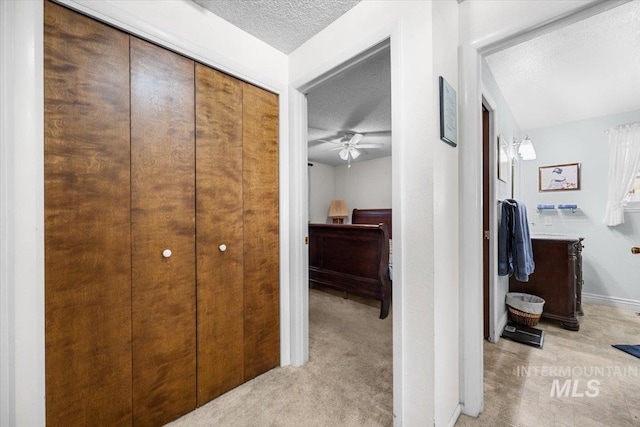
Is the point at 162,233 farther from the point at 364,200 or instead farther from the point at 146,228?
the point at 364,200

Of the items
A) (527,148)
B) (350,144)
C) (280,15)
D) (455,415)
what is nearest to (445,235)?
(455,415)

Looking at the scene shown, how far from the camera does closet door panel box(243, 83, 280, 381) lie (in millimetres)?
1658

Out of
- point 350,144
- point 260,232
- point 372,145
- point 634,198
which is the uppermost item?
point 372,145

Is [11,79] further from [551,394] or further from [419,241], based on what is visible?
[551,394]

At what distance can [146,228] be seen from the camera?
4.11 ft

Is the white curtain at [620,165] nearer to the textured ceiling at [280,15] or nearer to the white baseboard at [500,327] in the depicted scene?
the white baseboard at [500,327]

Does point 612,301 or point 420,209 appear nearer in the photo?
point 420,209

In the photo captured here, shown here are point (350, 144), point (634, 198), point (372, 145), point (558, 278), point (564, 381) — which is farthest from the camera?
point (372, 145)

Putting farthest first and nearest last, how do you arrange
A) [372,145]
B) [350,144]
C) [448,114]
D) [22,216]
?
1. [372,145]
2. [350,144]
3. [448,114]
4. [22,216]

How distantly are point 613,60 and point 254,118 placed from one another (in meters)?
2.88

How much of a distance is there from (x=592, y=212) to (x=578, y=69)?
1.99 metres

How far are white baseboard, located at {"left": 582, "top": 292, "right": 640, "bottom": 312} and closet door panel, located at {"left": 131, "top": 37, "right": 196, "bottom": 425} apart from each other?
4.40m

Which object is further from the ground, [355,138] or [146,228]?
[355,138]

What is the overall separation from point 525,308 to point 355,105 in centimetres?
268
